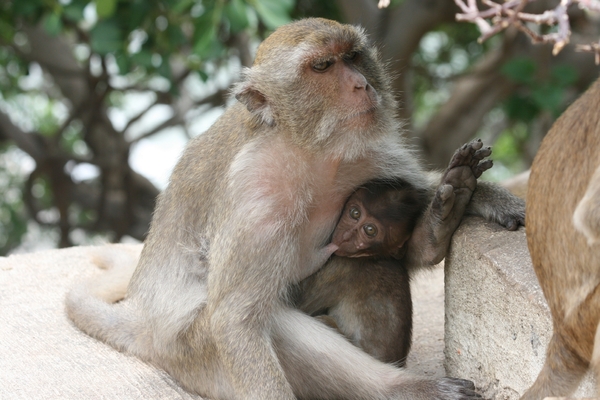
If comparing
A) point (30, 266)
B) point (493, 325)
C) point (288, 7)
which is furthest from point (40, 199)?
point (493, 325)

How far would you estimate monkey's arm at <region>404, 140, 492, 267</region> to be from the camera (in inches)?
137

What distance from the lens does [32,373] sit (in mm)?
3836

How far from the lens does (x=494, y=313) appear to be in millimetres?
3367

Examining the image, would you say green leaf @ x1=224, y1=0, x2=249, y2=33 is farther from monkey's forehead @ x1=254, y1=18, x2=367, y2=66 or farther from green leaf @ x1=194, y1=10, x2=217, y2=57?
monkey's forehead @ x1=254, y1=18, x2=367, y2=66

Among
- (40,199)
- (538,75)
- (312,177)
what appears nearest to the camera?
(312,177)

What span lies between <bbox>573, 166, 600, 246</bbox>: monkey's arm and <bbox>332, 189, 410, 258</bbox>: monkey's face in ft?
4.57

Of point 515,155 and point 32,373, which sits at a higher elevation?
point 515,155

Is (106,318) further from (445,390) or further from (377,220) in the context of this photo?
(445,390)

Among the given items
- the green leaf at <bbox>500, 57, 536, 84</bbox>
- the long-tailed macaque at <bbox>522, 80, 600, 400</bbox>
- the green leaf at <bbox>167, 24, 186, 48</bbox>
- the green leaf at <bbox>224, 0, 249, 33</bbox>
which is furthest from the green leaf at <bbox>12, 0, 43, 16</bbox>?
the long-tailed macaque at <bbox>522, 80, 600, 400</bbox>

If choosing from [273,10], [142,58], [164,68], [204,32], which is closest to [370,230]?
[273,10]

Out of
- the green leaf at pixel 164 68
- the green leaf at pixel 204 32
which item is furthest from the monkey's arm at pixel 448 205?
the green leaf at pixel 164 68

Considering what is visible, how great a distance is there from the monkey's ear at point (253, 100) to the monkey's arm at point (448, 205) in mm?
863

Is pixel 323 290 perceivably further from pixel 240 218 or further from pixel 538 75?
pixel 538 75

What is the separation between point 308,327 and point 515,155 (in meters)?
9.95
